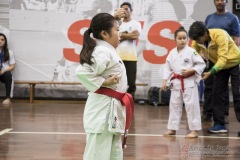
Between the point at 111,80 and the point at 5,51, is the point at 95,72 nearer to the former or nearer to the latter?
the point at 111,80

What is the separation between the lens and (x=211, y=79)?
7156mm

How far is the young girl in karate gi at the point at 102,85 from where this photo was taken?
3215 mm

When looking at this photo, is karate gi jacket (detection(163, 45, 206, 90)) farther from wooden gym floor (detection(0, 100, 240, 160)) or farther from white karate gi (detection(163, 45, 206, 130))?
wooden gym floor (detection(0, 100, 240, 160))

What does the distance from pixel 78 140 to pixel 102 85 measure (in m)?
2.44

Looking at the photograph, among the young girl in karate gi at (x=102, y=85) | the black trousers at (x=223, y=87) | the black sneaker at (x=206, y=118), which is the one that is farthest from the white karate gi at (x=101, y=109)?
the black sneaker at (x=206, y=118)

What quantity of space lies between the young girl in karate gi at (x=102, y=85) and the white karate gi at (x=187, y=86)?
264 cm

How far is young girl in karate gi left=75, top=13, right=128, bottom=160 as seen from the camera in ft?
10.5

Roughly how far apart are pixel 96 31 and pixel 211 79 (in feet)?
13.4

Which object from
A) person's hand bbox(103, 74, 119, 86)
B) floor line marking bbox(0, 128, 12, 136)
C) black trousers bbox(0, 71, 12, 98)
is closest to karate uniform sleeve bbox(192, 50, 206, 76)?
floor line marking bbox(0, 128, 12, 136)

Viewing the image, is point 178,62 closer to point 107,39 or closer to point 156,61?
point 107,39

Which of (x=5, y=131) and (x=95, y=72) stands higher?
(x=95, y=72)

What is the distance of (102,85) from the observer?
10.6 ft

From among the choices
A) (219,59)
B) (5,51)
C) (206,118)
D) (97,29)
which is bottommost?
(206,118)

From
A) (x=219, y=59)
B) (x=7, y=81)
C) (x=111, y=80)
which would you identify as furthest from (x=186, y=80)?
(x=7, y=81)
